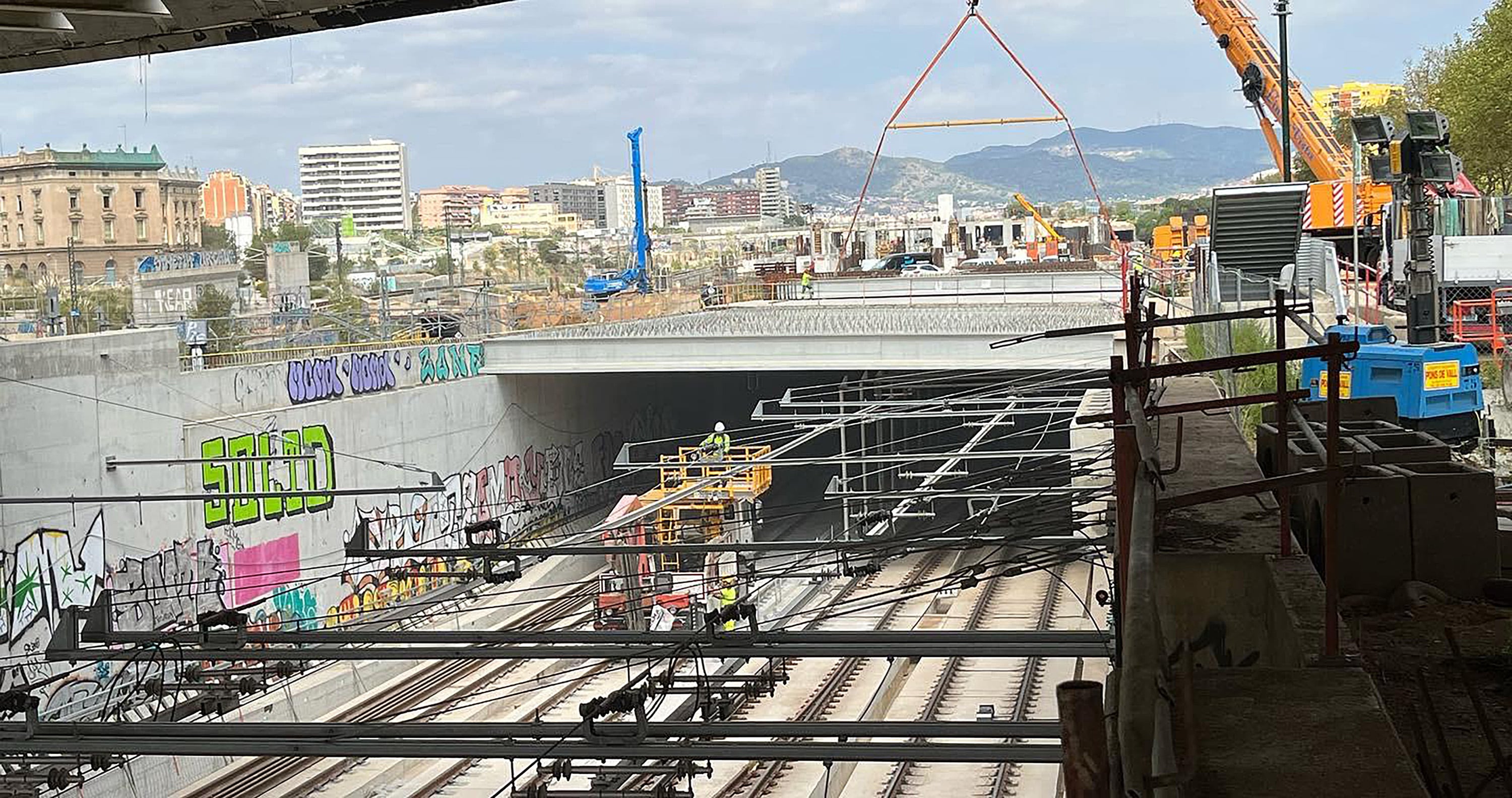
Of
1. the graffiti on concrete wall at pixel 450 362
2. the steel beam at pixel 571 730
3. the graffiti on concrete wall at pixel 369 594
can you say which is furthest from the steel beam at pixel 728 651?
the graffiti on concrete wall at pixel 450 362

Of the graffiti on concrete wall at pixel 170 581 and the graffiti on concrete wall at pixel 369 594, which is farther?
the graffiti on concrete wall at pixel 369 594

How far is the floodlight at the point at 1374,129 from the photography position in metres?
16.2

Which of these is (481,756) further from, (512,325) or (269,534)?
(512,325)

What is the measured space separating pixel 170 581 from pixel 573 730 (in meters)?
16.6

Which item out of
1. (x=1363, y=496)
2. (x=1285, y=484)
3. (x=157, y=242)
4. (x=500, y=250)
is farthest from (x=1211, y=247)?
(x=500, y=250)

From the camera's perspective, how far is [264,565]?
78.8 feet

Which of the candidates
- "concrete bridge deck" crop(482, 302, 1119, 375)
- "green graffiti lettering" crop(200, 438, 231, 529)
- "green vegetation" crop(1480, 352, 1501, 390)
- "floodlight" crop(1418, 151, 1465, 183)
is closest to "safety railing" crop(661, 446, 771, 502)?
"concrete bridge deck" crop(482, 302, 1119, 375)

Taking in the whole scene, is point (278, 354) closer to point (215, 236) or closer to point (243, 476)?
point (243, 476)

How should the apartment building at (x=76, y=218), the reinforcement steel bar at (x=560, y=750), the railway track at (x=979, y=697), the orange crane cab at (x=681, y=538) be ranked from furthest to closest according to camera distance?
the apartment building at (x=76, y=218) < the orange crane cab at (x=681, y=538) < the railway track at (x=979, y=697) < the reinforcement steel bar at (x=560, y=750)

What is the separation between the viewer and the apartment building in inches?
1973

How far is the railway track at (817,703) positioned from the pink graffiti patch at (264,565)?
860cm

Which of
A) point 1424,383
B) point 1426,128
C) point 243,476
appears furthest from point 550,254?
point 1424,383

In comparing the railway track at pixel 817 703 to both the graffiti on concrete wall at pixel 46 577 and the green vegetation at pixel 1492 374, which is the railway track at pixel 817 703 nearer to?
the green vegetation at pixel 1492 374

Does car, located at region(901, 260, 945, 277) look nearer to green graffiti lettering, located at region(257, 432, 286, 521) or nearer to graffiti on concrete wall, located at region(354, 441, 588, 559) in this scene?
graffiti on concrete wall, located at region(354, 441, 588, 559)
